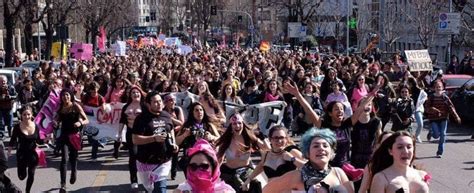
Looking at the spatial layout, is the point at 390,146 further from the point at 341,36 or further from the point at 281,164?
the point at 341,36

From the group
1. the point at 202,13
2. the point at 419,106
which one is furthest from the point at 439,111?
the point at 202,13

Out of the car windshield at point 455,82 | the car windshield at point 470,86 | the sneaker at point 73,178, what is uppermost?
the car windshield at point 470,86

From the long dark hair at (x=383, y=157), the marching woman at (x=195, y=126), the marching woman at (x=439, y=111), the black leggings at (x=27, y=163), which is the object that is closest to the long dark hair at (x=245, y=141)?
the marching woman at (x=195, y=126)

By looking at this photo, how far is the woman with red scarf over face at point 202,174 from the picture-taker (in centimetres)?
520

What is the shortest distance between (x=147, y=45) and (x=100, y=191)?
4739 centimetres

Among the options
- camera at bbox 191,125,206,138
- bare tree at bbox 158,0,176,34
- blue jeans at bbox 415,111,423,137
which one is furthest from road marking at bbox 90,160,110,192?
bare tree at bbox 158,0,176,34

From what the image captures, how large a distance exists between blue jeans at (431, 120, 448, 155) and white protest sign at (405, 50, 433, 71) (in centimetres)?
928

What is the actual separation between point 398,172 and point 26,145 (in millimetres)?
6132

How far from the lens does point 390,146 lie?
211 inches

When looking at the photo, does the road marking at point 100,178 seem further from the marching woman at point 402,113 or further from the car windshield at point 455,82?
the car windshield at point 455,82

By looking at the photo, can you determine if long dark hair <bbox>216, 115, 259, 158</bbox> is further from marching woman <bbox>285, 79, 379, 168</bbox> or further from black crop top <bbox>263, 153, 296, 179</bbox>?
black crop top <bbox>263, 153, 296, 179</bbox>

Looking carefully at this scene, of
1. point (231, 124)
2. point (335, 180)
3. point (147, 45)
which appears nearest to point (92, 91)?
point (231, 124)

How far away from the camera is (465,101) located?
61.5ft

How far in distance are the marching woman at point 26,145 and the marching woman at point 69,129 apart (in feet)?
1.40
